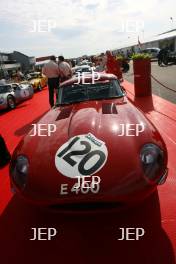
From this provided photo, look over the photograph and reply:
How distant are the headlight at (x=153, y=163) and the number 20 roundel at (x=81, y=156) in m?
0.38

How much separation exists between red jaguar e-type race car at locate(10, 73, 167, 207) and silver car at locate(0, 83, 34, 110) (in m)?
7.68

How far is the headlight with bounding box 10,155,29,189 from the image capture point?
2754mm

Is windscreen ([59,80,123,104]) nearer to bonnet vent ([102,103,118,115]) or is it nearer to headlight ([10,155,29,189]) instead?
bonnet vent ([102,103,118,115])

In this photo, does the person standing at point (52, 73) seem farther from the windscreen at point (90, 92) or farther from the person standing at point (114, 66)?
the person standing at point (114, 66)

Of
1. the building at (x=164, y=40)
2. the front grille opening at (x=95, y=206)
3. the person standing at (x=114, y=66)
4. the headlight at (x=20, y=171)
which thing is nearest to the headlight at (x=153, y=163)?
the front grille opening at (x=95, y=206)

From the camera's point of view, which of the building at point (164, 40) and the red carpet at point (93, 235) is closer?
the red carpet at point (93, 235)

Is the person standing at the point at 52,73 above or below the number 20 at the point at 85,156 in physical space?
above

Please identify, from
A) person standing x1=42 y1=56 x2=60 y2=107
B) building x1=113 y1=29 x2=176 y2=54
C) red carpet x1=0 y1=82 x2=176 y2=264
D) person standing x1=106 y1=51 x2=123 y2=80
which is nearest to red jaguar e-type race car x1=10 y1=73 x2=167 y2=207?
red carpet x1=0 y1=82 x2=176 y2=264

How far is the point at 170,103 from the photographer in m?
8.13

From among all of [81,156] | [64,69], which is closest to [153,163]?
[81,156]

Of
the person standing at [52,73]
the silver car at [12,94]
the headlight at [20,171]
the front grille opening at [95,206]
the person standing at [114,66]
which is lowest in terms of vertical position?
the front grille opening at [95,206]

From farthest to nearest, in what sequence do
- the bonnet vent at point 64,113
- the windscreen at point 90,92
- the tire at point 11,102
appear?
the tire at point 11,102
the windscreen at point 90,92
the bonnet vent at point 64,113

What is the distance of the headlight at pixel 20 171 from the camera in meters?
2.75

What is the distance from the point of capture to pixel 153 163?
267 cm
